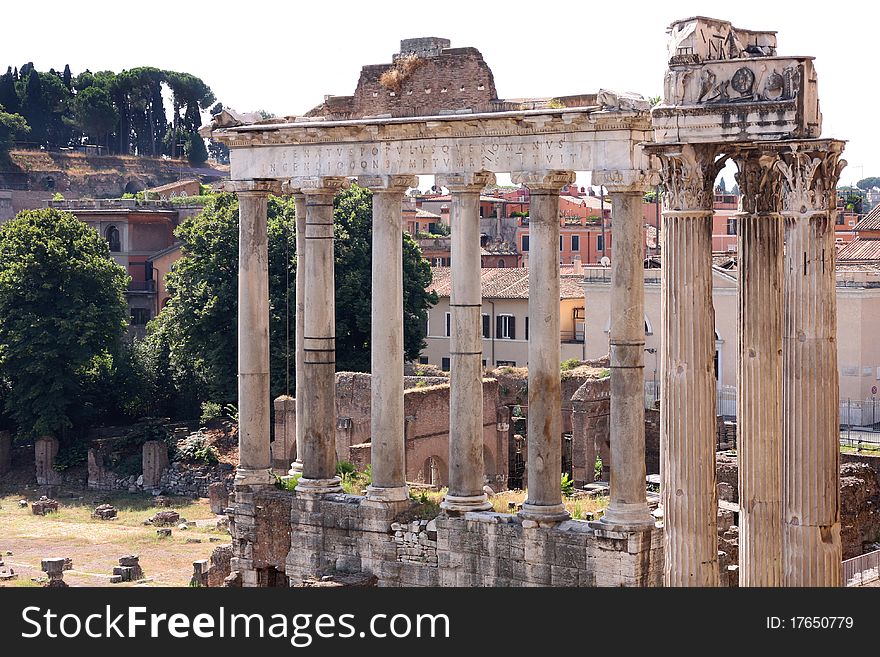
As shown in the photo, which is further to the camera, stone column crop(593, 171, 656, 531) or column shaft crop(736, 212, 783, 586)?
stone column crop(593, 171, 656, 531)

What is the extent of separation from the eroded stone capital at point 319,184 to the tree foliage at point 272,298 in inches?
786

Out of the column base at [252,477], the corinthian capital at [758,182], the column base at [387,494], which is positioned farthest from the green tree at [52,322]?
the corinthian capital at [758,182]

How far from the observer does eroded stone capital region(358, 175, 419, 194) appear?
2369cm

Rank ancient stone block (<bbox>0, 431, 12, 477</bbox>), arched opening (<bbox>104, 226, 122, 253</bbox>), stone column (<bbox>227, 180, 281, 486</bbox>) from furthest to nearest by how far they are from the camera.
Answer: arched opening (<bbox>104, 226, 122, 253</bbox>), ancient stone block (<bbox>0, 431, 12, 477</bbox>), stone column (<bbox>227, 180, 281, 486</bbox>)

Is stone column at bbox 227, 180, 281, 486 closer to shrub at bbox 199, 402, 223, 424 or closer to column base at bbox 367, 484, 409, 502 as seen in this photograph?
column base at bbox 367, 484, 409, 502

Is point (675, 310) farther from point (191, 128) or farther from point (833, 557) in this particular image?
point (191, 128)

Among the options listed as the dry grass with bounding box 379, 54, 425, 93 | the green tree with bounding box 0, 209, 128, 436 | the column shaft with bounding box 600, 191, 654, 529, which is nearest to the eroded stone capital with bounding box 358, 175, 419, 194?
the dry grass with bounding box 379, 54, 425, 93

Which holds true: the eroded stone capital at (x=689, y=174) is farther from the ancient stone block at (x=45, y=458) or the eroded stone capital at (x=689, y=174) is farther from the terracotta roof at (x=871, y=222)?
the terracotta roof at (x=871, y=222)

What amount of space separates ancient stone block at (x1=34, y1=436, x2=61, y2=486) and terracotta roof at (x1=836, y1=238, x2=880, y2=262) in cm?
2413

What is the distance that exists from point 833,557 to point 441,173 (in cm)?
1023

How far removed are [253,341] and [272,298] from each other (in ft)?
67.2

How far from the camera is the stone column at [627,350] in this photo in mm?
21281

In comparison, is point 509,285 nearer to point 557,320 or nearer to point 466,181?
point 466,181
